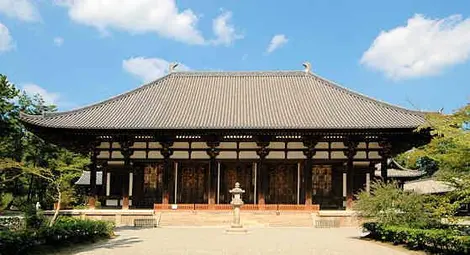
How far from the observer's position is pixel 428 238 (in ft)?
45.4

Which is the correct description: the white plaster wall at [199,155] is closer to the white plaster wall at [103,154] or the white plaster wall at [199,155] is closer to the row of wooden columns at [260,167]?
the row of wooden columns at [260,167]

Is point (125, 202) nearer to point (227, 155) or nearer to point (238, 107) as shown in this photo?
point (227, 155)

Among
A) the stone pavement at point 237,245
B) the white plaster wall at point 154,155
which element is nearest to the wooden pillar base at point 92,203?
the white plaster wall at point 154,155

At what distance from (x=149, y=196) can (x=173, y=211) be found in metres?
2.91

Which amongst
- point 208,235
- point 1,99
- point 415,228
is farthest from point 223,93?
point 1,99

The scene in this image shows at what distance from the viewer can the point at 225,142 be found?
87.9 feet

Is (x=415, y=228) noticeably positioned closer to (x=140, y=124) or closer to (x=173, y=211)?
(x=173, y=211)

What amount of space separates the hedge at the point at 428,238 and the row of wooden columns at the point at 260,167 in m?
8.52

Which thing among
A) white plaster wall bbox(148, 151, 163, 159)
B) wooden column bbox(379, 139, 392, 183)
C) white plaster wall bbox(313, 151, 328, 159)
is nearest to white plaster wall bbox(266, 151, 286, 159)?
white plaster wall bbox(313, 151, 328, 159)

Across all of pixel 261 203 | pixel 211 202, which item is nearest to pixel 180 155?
pixel 211 202

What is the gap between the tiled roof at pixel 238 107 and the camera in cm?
2539

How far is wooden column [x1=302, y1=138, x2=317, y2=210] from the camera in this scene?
2556 cm

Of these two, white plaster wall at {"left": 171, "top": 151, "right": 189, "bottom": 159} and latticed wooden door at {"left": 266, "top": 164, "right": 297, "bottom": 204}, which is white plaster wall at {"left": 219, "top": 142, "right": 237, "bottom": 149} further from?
latticed wooden door at {"left": 266, "top": 164, "right": 297, "bottom": 204}

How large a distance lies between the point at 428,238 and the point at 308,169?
12131 mm
